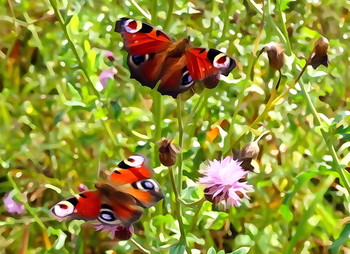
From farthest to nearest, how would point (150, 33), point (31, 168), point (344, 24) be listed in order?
point (344, 24)
point (31, 168)
point (150, 33)

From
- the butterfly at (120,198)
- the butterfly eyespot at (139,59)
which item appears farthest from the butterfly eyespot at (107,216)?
the butterfly eyespot at (139,59)

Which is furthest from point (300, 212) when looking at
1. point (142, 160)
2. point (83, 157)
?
point (142, 160)

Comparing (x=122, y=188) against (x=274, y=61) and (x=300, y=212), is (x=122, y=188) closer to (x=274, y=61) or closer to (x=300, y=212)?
(x=274, y=61)

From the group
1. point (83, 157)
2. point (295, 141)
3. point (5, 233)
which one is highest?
point (295, 141)

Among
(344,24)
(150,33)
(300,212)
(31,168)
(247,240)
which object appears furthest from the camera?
(344,24)

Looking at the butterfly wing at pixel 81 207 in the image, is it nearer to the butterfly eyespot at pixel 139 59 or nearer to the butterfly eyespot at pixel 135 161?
the butterfly eyespot at pixel 135 161

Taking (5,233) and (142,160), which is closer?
(142,160)
